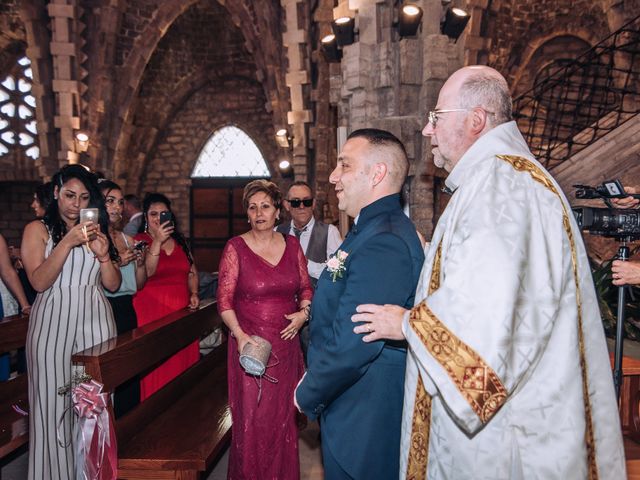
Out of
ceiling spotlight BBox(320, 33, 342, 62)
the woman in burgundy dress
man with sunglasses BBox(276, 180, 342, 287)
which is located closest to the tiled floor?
the woman in burgundy dress

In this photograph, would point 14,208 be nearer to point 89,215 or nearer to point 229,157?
point 229,157

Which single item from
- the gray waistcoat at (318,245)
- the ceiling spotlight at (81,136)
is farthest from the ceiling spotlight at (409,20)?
the ceiling spotlight at (81,136)

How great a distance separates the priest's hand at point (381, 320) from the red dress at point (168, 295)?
9.24 feet

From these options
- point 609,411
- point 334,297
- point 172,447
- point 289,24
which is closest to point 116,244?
point 172,447

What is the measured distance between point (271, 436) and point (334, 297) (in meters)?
1.47

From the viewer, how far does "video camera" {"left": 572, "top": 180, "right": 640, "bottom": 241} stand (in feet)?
8.09

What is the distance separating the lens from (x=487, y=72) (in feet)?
5.16

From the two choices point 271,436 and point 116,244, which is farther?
point 116,244

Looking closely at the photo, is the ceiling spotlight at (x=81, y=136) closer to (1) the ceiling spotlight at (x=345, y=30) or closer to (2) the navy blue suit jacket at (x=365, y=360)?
(1) the ceiling spotlight at (x=345, y=30)

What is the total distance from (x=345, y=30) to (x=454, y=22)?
120cm

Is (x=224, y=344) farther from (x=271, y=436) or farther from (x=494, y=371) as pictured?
(x=494, y=371)

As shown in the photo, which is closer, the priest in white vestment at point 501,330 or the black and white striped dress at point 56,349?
the priest in white vestment at point 501,330

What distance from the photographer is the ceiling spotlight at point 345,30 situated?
537cm

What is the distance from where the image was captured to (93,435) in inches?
101
